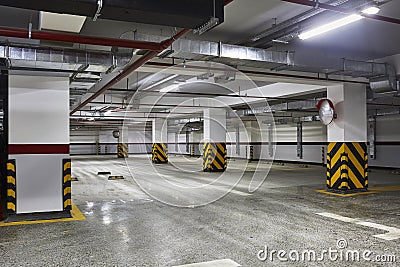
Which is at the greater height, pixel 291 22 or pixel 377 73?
pixel 291 22

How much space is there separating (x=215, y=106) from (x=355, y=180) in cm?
639

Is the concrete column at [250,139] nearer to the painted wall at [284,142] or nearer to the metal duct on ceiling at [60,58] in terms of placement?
the painted wall at [284,142]

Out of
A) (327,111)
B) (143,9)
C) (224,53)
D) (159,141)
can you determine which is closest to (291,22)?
(224,53)

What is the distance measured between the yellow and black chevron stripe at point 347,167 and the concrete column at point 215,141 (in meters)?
5.41

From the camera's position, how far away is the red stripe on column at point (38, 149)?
582 cm

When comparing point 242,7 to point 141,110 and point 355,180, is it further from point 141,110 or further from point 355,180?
point 141,110

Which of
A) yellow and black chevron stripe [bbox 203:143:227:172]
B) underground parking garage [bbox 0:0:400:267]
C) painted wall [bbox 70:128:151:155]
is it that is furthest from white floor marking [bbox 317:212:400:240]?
painted wall [bbox 70:128:151:155]

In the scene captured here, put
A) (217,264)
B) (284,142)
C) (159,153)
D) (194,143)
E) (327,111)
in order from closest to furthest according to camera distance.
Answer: (217,264) → (327,111) → (159,153) → (284,142) → (194,143)

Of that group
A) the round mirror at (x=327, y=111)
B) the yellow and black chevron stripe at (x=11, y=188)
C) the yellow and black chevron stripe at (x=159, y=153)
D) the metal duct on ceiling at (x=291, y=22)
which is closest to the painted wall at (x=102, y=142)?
the yellow and black chevron stripe at (x=159, y=153)

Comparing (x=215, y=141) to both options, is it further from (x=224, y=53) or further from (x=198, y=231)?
(x=198, y=231)

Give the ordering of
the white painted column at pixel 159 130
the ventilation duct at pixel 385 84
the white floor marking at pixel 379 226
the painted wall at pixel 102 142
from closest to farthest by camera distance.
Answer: the white floor marking at pixel 379 226 < the ventilation duct at pixel 385 84 < the white painted column at pixel 159 130 < the painted wall at pixel 102 142

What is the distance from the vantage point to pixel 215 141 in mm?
13633

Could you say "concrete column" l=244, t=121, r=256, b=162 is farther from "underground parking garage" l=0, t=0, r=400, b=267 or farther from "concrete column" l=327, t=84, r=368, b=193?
"concrete column" l=327, t=84, r=368, b=193

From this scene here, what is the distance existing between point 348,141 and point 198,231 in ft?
16.7
